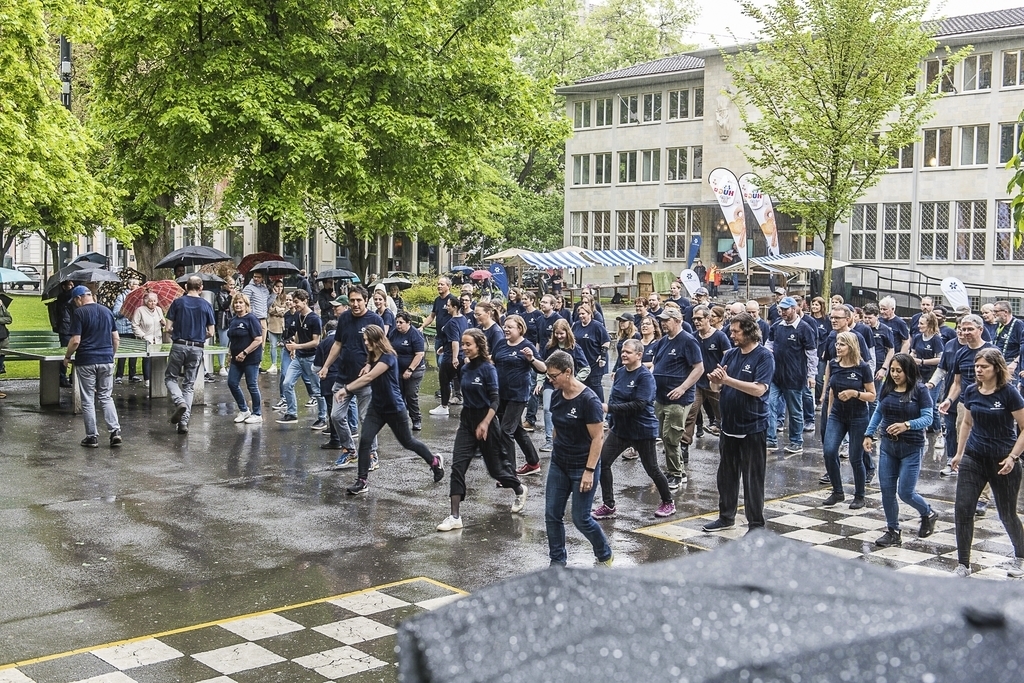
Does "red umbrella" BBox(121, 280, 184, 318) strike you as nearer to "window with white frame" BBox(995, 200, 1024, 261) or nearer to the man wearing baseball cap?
the man wearing baseball cap

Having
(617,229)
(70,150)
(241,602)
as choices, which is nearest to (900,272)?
(617,229)

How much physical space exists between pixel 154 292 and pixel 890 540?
44.8 ft

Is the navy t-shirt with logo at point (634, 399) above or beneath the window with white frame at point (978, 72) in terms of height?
beneath

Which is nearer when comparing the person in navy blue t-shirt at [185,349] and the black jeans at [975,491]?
the black jeans at [975,491]

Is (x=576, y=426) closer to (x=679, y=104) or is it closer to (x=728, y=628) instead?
(x=728, y=628)

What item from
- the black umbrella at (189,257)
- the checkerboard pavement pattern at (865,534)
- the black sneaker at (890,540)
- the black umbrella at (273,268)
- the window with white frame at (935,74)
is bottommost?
the checkerboard pavement pattern at (865,534)

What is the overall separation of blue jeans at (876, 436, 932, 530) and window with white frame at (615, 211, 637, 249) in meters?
49.2

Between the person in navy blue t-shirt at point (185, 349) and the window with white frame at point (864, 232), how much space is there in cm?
3989

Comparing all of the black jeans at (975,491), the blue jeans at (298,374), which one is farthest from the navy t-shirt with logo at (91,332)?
the black jeans at (975,491)

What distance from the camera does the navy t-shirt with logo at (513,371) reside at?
12.6 metres

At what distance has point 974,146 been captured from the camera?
→ 46969mm

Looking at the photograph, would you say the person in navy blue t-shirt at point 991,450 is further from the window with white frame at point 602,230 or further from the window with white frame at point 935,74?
the window with white frame at point 602,230

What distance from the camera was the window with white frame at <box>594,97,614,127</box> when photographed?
59.4m

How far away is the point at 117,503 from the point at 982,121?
43442 millimetres
